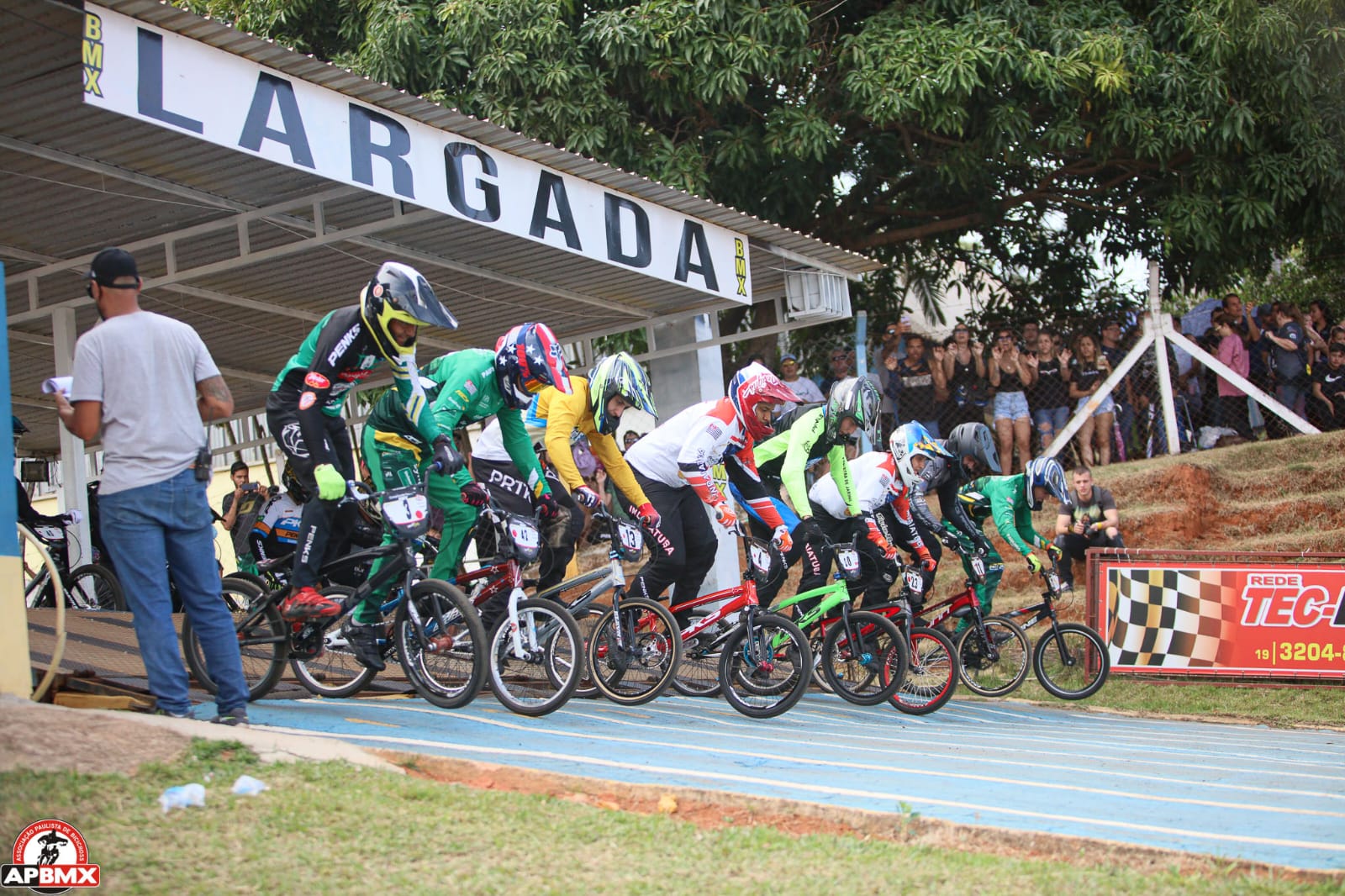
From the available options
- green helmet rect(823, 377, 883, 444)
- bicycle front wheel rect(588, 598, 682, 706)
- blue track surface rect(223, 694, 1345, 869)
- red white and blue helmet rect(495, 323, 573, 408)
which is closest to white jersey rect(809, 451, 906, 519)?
green helmet rect(823, 377, 883, 444)

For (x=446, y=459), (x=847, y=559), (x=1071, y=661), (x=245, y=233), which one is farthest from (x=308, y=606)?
(x=1071, y=661)

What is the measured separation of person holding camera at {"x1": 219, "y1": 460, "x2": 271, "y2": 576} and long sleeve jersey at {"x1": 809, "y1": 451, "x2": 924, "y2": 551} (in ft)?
15.4

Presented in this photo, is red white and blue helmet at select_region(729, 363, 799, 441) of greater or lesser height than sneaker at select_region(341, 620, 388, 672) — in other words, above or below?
above

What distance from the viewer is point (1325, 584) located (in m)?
12.7

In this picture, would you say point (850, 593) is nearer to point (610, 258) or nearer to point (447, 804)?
point (610, 258)

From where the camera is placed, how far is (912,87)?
1528cm

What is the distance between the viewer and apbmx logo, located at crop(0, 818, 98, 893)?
4.19 metres

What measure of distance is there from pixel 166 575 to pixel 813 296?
1003cm

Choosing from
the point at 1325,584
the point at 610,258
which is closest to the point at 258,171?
the point at 610,258

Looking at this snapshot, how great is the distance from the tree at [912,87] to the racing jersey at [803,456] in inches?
211

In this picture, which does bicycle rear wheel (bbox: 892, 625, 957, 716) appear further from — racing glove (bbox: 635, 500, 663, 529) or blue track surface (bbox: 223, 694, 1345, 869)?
racing glove (bbox: 635, 500, 663, 529)

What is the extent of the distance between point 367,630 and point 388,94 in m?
Result: 4.45

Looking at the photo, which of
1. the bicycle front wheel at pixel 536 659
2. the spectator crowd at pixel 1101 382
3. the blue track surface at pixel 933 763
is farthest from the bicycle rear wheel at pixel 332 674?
the spectator crowd at pixel 1101 382

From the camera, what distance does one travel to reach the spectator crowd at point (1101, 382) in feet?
54.0
